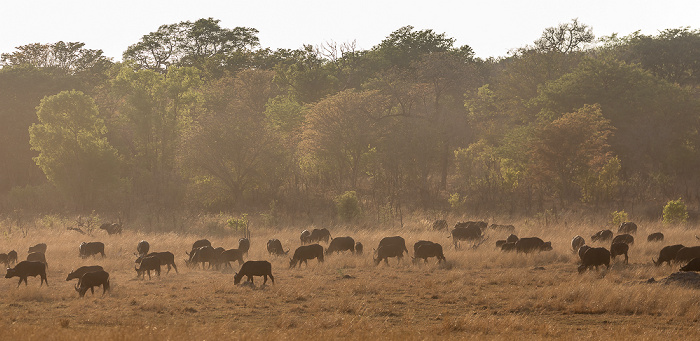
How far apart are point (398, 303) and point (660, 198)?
111 feet

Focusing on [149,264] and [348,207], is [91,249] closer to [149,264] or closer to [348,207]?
[149,264]

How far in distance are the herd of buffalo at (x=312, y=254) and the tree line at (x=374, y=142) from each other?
532 inches

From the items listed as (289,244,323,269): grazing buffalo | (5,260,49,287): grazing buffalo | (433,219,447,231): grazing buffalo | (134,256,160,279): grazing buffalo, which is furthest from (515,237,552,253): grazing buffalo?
(5,260,49,287): grazing buffalo

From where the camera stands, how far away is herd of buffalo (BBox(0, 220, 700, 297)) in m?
20.7

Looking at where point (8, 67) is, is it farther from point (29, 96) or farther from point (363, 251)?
point (363, 251)

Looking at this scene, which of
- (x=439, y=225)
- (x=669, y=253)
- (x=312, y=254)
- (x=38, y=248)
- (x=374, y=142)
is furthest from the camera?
(x=374, y=142)

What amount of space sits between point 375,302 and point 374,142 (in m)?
37.3

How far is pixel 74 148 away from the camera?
169ft

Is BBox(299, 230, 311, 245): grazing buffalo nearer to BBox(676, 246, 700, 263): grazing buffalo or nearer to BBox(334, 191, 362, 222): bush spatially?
BBox(334, 191, 362, 222): bush

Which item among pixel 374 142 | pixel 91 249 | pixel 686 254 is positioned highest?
pixel 374 142

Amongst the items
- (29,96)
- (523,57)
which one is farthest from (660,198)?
(29,96)

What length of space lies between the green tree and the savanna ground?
27.3 m

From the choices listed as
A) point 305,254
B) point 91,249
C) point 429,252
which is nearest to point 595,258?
point 429,252

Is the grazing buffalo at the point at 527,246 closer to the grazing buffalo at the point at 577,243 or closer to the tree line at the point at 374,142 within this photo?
the grazing buffalo at the point at 577,243
